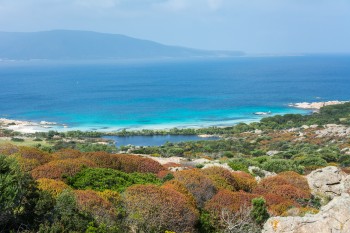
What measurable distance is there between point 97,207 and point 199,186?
17.7 feet

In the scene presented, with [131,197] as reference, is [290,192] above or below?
below

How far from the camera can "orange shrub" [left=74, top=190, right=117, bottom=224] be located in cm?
1109

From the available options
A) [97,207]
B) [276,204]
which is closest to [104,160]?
[276,204]

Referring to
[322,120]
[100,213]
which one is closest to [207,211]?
[100,213]

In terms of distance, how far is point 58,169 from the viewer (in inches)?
658

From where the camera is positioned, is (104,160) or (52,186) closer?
(52,186)

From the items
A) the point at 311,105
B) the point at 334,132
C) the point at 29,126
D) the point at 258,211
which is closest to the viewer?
the point at 258,211

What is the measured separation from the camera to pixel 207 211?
13.9 meters

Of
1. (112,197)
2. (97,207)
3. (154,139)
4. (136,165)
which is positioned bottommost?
(154,139)

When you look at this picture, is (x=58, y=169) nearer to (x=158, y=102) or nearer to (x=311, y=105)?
(x=311, y=105)

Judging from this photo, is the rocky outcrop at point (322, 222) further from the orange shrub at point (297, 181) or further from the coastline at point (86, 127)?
the coastline at point (86, 127)

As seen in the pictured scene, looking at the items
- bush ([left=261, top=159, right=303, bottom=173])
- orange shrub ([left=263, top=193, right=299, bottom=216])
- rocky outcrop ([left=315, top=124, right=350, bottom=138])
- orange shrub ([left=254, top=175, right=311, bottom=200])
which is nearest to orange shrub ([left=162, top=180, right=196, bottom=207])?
orange shrub ([left=263, top=193, right=299, bottom=216])

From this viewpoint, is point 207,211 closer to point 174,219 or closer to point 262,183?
point 174,219

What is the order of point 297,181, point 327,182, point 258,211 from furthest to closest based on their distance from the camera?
point 297,181, point 327,182, point 258,211
